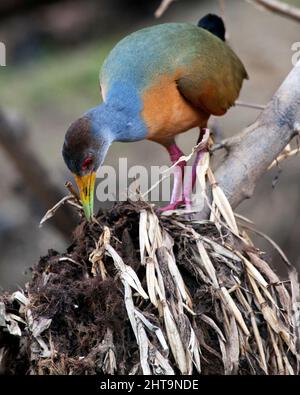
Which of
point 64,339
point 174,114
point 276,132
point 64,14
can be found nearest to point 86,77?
point 64,14

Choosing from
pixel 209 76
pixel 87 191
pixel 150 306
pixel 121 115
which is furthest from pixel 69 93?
pixel 150 306

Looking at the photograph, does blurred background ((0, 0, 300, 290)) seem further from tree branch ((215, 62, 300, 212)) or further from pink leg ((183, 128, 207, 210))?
tree branch ((215, 62, 300, 212))

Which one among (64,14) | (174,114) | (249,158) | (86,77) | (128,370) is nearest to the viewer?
(128,370)

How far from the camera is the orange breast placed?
4887 millimetres

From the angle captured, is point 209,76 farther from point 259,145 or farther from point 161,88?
point 259,145

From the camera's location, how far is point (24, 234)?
310 inches

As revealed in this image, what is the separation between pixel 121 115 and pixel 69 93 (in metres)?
5.14

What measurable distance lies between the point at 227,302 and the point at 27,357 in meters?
0.83

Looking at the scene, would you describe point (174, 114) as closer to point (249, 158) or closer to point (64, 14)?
point (249, 158)

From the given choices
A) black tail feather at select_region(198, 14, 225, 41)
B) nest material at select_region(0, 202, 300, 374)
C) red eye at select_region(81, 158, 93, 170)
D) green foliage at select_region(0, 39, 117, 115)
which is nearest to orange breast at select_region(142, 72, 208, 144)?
red eye at select_region(81, 158, 93, 170)

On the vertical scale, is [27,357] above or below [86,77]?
below

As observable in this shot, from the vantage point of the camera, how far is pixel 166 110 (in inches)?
195

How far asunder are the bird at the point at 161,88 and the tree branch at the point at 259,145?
0.47 m
